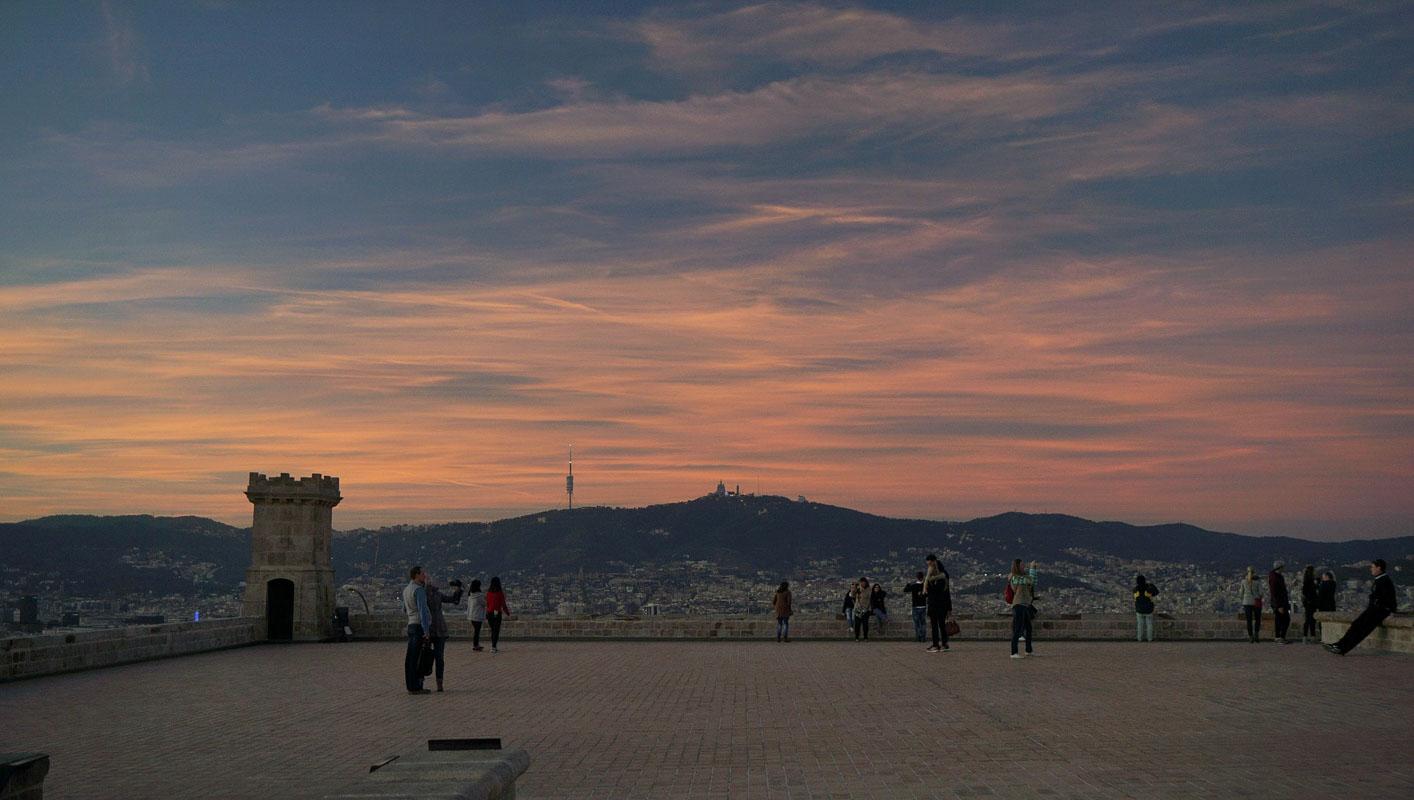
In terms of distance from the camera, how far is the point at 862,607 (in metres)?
27.0

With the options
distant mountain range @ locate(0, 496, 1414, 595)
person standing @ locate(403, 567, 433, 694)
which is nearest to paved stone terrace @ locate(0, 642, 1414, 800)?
person standing @ locate(403, 567, 433, 694)

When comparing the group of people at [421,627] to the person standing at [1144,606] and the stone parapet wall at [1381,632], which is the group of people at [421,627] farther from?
the stone parapet wall at [1381,632]

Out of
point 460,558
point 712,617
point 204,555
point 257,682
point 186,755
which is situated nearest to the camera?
point 186,755

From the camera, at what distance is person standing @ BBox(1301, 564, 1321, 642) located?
25969 millimetres

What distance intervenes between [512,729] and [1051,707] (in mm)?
5797

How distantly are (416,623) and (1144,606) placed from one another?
15.2 m

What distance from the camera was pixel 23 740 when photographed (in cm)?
1230

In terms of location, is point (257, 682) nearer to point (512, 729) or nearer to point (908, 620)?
point (512, 729)

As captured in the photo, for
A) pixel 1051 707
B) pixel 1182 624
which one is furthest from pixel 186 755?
pixel 1182 624

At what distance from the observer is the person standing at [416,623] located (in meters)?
16.7

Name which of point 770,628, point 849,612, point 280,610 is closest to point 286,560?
point 280,610

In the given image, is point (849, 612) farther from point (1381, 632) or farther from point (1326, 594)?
point (1381, 632)

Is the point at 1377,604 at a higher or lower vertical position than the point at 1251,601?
higher

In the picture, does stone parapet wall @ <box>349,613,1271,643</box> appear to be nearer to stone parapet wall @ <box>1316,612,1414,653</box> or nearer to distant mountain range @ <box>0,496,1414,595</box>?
stone parapet wall @ <box>1316,612,1414,653</box>
